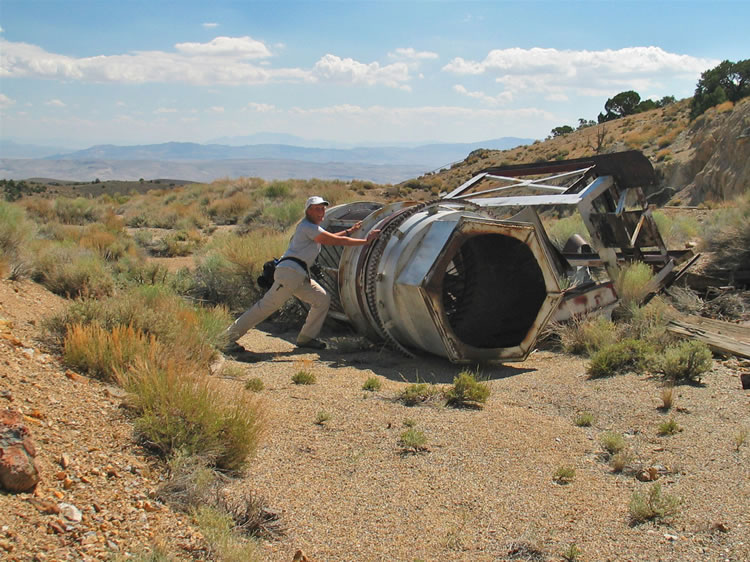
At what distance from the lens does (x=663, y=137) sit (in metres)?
34.8

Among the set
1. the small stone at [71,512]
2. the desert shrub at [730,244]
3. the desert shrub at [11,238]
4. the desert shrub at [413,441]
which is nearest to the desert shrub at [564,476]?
the desert shrub at [413,441]

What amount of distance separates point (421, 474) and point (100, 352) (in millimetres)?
2594

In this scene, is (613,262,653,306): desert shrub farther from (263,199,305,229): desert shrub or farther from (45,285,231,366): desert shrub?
(263,199,305,229): desert shrub

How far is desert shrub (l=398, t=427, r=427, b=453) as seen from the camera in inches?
198

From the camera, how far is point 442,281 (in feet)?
24.3

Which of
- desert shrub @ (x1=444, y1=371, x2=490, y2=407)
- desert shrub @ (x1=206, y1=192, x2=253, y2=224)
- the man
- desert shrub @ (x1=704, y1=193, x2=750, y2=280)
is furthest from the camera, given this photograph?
desert shrub @ (x1=206, y1=192, x2=253, y2=224)

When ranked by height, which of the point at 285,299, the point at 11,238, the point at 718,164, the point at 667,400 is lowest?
the point at 667,400

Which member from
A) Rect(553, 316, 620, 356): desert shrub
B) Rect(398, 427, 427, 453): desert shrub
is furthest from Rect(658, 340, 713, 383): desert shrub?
Rect(398, 427, 427, 453): desert shrub

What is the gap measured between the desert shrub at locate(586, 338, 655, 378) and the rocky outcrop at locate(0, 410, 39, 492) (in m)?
5.05

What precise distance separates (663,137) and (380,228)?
30.6m

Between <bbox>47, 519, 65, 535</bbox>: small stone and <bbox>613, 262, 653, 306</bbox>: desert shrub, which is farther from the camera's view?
<bbox>613, 262, 653, 306</bbox>: desert shrub

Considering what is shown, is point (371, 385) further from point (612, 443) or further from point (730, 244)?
point (730, 244)

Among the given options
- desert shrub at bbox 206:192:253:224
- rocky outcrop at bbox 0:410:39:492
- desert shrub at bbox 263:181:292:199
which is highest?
desert shrub at bbox 263:181:292:199

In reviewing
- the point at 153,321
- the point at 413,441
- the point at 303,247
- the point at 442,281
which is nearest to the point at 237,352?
the point at 303,247
